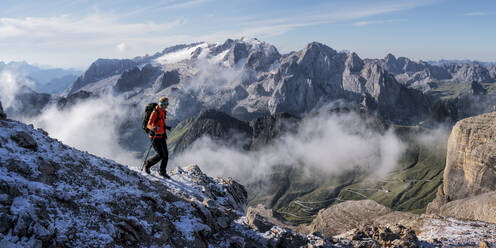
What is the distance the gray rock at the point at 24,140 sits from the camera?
653 inches

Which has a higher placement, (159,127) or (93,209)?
(159,127)

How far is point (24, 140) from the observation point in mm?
16875

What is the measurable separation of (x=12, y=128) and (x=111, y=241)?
10.8 m

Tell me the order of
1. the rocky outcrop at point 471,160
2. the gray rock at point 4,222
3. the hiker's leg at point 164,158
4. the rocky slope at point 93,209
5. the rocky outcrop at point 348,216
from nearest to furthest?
the gray rock at point 4,222, the rocky slope at point 93,209, the hiker's leg at point 164,158, the rocky outcrop at point 348,216, the rocky outcrop at point 471,160

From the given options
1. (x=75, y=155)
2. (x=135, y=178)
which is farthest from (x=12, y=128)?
(x=135, y=178)

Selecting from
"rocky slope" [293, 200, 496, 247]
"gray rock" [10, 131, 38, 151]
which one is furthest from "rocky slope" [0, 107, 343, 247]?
A: "rocky slope" [293, 200, 496, 247]

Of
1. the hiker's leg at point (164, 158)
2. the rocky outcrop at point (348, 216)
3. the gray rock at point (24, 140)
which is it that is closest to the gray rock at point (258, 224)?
the hiker's leg at point (164, 158)

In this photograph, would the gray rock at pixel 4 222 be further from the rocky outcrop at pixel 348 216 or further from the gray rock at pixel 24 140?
the rocky outcrop at pixel 348 216

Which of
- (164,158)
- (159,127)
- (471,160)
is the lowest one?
(471,160)

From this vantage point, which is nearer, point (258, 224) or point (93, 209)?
point (93, 209)

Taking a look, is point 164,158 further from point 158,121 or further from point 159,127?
point 158,121

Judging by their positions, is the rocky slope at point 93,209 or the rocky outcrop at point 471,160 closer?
the rocky slope at point 93,209

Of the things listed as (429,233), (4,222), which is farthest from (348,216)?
(4,222)

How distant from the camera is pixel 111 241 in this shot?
42.1 feet
